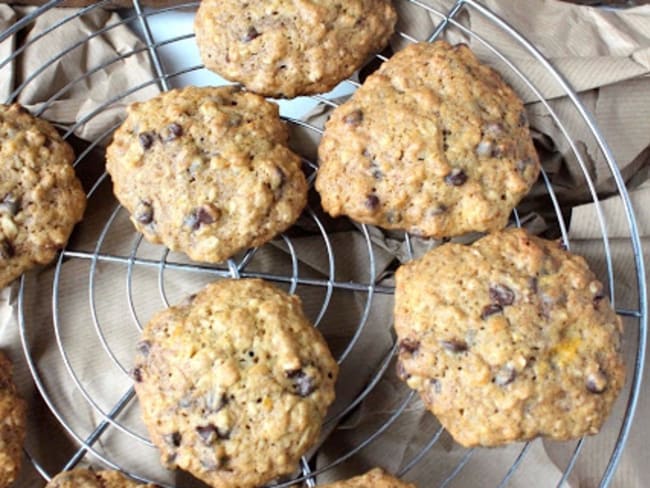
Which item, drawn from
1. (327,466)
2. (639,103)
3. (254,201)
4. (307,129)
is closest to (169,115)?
(254,201)

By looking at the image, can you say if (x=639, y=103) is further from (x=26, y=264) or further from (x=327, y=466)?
(x=26, y=264)

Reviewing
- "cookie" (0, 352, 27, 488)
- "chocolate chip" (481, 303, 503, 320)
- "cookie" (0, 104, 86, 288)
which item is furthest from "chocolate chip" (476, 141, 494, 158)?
"cookie" (0, 352, 27, 488)

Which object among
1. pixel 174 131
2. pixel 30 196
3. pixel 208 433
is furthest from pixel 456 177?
pixel 30 196

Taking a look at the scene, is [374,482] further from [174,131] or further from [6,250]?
[6,250]

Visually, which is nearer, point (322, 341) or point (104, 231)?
point (322, 341)

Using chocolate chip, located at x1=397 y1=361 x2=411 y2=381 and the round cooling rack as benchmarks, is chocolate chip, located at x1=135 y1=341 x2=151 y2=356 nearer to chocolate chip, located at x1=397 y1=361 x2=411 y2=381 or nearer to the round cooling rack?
the round cooling rack

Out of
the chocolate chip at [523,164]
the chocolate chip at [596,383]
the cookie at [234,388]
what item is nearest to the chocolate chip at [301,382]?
the cookie at [234,388]
